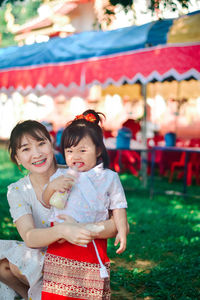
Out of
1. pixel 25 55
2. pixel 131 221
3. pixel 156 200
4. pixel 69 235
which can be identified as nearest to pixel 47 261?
pixel 69 235

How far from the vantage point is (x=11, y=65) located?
27.6ft

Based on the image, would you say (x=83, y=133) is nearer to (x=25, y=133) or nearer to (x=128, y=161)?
(x=25, y=133)

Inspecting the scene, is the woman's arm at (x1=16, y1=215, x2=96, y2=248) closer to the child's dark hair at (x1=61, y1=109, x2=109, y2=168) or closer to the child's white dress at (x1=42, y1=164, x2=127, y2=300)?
the child's white dress at (x1=42, y1=164, x2=127, y2=300)

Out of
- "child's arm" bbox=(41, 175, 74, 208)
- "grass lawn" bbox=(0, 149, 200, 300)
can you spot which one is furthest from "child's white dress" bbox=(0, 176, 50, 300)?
"grass lawn" bbox=(0, 149, 200, 300)

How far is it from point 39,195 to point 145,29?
16.8 feet

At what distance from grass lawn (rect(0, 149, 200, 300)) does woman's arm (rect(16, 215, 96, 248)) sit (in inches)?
34.8

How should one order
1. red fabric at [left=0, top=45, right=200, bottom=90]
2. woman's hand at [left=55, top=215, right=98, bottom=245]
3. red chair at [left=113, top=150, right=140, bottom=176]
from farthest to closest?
red chair at [left=113, top=150, right=140, bottom=176] < red fabric at [left=0, top=45, right=200, bottom=90] < woman's hand at [left=55, top=215, right=98, bottom=245]

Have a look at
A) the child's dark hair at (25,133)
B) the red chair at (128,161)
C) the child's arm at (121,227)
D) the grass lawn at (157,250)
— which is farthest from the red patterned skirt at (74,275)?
the red chair at (128,161)

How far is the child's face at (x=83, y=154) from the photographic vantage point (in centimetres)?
201

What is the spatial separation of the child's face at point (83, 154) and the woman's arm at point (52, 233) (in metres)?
0.33

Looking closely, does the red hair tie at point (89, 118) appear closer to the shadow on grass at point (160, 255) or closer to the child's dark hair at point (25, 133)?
the child's dark hair at point (25, 133)

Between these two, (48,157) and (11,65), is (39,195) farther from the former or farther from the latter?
(11,65)

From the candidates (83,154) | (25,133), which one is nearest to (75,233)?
(83,154)

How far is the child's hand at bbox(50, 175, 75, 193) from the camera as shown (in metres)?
1.85
